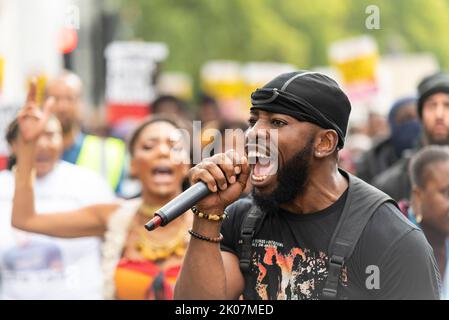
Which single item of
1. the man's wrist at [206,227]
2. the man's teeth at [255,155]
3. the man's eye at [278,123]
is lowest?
the man's wrist at [206,227]

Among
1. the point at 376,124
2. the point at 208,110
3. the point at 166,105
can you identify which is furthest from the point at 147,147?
the point at 376,124

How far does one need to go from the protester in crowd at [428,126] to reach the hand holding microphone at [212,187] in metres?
3.07

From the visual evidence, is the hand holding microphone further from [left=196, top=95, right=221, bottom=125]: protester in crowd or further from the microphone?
[left=196, top=95, right=221, bottom=125]: protester in crowd

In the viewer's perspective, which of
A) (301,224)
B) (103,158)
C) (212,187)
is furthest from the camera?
(103,158)

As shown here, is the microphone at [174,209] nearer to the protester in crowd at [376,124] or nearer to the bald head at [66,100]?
the bald head at [66,100]

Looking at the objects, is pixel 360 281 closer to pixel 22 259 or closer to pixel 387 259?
pixel 387 259

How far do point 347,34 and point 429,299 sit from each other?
31.9 meters

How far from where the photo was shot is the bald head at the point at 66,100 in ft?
A: 28.9

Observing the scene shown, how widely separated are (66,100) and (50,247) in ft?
7.50

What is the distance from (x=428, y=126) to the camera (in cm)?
707

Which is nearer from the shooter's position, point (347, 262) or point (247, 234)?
point (347, 262)

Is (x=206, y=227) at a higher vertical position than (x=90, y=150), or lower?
lower

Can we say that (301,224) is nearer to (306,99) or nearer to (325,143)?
(325,143)

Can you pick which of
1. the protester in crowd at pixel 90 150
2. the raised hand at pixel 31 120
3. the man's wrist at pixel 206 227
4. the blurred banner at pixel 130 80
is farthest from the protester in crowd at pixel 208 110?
the man's wrist at pixel 206 227
